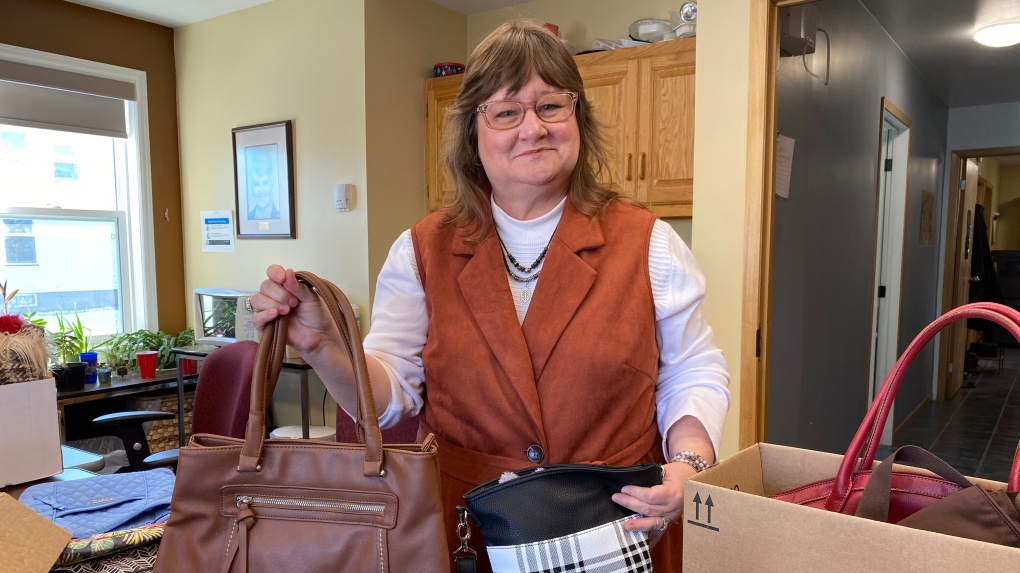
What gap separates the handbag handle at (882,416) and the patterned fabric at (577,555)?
0.21 metres

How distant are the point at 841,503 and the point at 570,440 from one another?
0.45 meters

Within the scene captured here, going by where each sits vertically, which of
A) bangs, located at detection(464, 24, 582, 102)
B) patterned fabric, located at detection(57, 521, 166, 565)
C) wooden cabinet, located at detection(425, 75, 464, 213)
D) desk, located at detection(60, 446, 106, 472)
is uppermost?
wooden cabinet, located at detection(425, 75, 464, 213)

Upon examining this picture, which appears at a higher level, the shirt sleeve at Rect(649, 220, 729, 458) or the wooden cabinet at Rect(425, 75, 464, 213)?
the wooden cabinet at Rect(425, 75, 464, 213)

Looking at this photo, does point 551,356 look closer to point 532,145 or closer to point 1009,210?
point 532,145

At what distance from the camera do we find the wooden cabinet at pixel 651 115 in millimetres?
2996

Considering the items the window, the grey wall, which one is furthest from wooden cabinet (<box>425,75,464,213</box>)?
the window

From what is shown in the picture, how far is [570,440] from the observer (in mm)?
1034

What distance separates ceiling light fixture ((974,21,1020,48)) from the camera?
12.4ft

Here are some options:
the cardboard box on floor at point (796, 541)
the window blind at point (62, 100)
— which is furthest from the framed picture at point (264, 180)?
the cardboard box on floor at point (796, 541)

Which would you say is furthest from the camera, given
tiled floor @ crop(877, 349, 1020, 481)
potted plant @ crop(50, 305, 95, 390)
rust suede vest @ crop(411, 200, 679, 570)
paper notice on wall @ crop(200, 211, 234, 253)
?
tiled floor @ crop(877, 349, 1020, 481)

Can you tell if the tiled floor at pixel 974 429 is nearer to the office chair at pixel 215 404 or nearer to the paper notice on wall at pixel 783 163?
the paper notice on wall at pixel 783 163

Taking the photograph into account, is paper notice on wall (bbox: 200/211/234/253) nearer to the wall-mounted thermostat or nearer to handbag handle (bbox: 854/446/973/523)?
the wall-mounted thermostat

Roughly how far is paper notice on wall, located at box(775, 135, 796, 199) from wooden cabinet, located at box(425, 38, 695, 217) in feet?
1.60

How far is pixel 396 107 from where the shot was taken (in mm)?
3662
